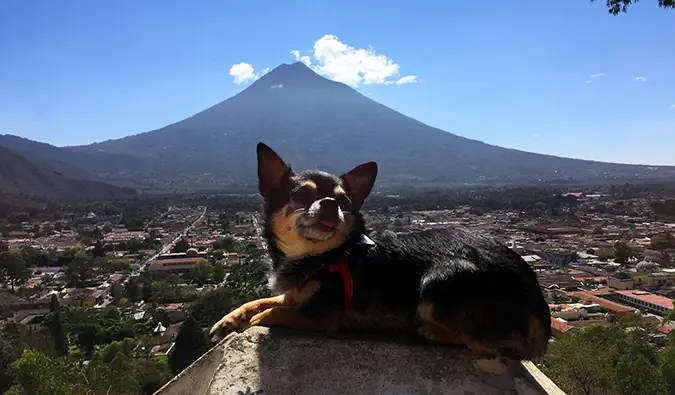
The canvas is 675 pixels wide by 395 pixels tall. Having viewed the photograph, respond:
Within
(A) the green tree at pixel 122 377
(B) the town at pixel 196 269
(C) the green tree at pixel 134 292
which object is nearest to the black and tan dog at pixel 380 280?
(B) the town at pixel 196 269

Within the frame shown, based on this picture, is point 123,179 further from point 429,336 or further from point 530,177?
point 429,336

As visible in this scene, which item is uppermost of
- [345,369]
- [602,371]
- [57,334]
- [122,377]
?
[345,369]

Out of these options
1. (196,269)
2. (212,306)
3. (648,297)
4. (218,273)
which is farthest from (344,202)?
(196,269)

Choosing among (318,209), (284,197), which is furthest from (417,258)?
(284,197)

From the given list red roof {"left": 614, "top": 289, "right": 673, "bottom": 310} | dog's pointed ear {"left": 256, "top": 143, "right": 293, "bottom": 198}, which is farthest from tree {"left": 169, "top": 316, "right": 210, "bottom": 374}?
red roof {"left": 614, "top": 289, "right": 673, "bottom": 310}

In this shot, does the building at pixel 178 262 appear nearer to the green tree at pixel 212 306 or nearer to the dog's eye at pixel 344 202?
the green tree at pixel 212 306

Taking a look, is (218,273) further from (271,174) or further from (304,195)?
(304,195)
